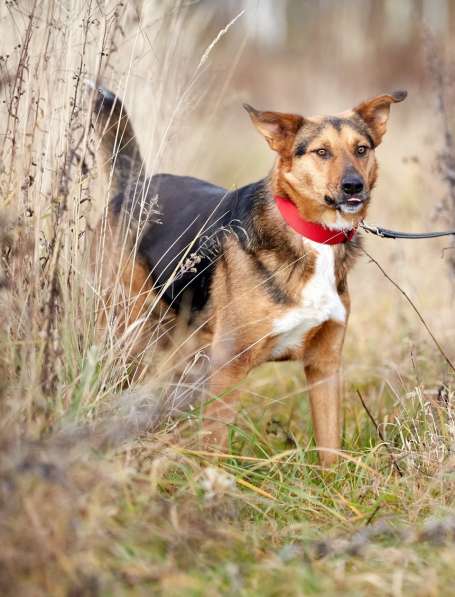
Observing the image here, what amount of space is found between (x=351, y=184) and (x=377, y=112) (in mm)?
653

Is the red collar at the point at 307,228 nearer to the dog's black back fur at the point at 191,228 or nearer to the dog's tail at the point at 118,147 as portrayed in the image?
the dog's black back fur at the point at 191,228

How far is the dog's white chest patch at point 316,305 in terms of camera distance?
4.00 metres

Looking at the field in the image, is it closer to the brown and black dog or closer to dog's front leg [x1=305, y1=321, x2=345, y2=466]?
dog's front leg [x1=305, y1=321, x2=345, y2=466]

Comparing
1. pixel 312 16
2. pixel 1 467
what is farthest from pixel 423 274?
pixel 312 16

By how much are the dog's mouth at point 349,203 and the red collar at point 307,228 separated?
0.50ft

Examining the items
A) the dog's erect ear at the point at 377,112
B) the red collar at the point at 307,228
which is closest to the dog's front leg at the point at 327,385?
the red collar at the point at 307,228

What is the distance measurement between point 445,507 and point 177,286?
5.94ft

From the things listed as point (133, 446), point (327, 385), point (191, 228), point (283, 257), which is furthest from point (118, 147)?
point (133, 446)

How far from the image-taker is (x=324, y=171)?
399 cm

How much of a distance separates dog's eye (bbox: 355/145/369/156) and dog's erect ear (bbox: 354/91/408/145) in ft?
0.47

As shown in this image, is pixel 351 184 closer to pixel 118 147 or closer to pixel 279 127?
pixel 279 127

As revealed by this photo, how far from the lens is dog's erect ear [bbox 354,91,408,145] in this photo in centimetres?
422

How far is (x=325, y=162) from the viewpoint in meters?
4.02

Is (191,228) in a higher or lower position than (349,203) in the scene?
lower
